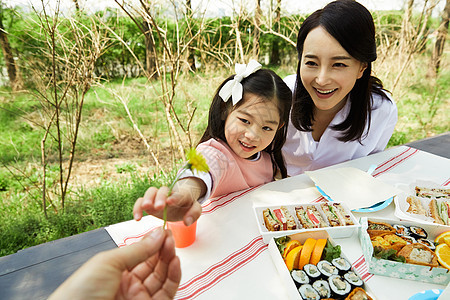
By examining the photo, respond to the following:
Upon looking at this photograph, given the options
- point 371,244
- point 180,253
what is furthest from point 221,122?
point 371,244

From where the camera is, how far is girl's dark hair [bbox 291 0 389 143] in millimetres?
1311

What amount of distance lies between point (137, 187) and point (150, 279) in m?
1.85

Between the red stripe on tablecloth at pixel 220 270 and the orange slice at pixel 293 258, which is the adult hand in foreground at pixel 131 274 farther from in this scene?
the orange slice at pixel 293 258

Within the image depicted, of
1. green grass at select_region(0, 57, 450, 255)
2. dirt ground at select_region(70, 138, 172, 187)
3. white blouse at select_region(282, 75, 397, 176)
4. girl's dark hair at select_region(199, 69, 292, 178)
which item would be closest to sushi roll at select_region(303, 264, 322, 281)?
girl's dark hair at select_region(199, 69, 292, 178)

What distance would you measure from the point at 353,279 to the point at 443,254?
0.35m

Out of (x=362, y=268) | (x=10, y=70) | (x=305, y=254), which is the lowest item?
(x=362, y=268)

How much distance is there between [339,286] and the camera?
78 cm

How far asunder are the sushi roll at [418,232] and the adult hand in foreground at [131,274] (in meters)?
0.84

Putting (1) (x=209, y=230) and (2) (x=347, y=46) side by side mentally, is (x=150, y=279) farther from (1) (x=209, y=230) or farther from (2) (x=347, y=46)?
(2) (x=347, y=46)

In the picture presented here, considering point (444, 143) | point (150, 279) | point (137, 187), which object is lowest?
point (137, 187)

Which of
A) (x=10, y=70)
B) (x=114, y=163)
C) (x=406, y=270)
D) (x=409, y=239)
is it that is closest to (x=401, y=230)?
(x=409, y=239)

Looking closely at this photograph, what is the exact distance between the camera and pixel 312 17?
1.44 meters

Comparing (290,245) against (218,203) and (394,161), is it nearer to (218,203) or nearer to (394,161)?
(218,203)

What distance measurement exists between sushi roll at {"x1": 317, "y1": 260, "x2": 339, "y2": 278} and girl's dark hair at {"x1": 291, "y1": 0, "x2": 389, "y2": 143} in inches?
38.7
